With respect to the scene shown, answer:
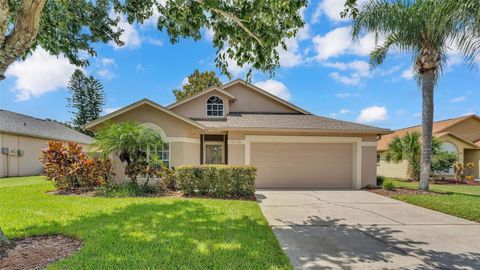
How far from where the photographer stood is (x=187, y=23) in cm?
774

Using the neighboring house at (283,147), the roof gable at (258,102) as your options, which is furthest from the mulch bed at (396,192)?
the roof gable at (258,102)

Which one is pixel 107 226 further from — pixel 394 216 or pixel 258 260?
pixel 394 216

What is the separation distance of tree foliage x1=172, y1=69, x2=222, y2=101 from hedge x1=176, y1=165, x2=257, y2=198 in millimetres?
22080

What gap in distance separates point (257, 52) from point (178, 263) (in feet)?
19.0

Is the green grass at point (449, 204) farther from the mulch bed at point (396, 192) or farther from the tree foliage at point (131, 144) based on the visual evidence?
the tree foliage at point (131, 144)

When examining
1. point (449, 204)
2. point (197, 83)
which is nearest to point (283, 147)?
point (449, 204)

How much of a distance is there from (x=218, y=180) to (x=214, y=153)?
234 inches

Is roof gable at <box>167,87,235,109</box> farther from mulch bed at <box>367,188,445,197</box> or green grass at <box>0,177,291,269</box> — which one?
mulch bed at <box>367,188,445,197</box>

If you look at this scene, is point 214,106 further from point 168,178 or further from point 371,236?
point 371,236

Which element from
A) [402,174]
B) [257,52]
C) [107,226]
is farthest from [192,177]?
[402,174]

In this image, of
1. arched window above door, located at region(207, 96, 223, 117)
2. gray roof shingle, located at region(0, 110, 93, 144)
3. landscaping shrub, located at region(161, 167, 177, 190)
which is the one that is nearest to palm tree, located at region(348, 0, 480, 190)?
arched window above door, located at region(207, 96, 223, 117)

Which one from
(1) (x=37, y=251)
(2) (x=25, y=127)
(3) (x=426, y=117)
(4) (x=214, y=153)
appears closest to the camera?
(1) (x=37, y=251)

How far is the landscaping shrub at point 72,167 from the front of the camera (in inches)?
473

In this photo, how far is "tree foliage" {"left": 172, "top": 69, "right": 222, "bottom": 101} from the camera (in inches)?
1252
